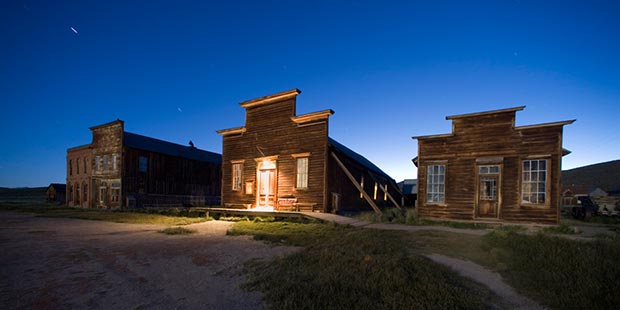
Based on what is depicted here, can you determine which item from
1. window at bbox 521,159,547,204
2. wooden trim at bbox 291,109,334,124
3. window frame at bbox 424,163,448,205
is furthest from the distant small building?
window at bbox 521,159,547,204

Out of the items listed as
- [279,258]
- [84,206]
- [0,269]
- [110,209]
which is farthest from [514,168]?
[84,206]

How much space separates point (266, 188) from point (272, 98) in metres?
6.29

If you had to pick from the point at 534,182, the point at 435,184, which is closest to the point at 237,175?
the point at 435,184

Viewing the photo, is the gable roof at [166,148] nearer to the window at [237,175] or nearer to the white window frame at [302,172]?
the window at [237,175]

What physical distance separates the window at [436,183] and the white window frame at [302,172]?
283 inches

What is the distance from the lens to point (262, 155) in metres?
20.1

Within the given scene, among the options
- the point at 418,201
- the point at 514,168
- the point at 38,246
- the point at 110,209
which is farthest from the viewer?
the point at 110,209

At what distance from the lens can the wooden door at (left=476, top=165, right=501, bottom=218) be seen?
14164 millimetres

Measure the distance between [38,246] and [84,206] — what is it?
1067 inches

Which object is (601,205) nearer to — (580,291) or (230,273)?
(580,291)

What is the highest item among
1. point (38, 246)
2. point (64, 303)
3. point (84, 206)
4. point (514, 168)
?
point (514, 168)

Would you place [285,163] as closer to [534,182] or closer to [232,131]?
[232,131]

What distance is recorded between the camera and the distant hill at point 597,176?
58.0 m

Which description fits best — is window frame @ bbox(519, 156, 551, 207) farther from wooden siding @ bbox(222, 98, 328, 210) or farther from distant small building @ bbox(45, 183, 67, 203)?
distant small building @ bbox(45, 183, 67, 203)
